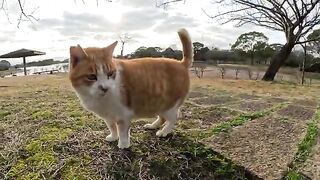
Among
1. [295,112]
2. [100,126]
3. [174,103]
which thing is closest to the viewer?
[174,103]

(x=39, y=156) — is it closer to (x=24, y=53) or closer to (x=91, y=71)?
(x=91, y=71)

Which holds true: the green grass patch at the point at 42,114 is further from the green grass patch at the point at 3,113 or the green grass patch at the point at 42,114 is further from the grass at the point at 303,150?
the grass at the point at 303,150

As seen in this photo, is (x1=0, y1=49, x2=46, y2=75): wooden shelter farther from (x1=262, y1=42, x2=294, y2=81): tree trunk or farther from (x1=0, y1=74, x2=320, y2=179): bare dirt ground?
(x1=0, y1=74, x2=320, y2=179): bare dirt ground

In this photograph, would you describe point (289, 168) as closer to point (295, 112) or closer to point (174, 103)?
point (174, 103)

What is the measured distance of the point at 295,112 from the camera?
128 inches

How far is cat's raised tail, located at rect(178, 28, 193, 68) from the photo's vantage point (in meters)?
2.58

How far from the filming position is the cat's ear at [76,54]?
1.99 m

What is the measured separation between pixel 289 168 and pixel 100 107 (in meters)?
1.15

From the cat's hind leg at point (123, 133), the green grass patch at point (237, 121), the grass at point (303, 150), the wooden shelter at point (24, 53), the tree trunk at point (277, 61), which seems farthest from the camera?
the wooden shelter at point (24, 53)

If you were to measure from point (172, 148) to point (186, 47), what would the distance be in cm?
80

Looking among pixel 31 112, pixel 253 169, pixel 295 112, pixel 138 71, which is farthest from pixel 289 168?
pixel 31 112

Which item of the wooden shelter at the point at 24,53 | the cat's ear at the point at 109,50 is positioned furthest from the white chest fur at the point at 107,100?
the wooden shelter at the point at 24,53

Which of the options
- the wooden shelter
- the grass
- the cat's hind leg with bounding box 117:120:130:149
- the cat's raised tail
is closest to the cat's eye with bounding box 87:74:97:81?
the cat's hind leg with bounding box 117:120:130:149

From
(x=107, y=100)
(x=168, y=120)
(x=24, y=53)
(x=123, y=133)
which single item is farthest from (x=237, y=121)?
(x=24, y=53)
